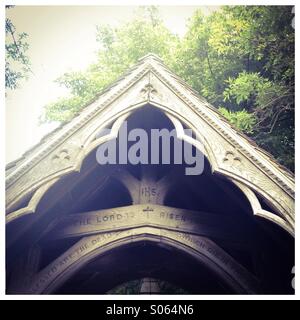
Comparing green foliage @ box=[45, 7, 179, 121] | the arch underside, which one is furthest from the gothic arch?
green foliage @ box=[45, 7, 179, 121]

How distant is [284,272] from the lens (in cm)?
452

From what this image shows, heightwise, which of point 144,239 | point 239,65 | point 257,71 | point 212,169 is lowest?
point 144,239

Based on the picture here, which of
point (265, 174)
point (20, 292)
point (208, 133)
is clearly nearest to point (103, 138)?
point (208, 133)

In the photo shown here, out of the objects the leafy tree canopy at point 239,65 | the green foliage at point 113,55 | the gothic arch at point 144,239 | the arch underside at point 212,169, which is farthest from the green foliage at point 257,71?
the arch underside at point 212,169

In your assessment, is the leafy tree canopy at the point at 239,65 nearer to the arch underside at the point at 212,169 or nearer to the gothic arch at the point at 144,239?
the gothic arch at the point at 144,239

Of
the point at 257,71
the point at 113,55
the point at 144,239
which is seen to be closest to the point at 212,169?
the point at 144,239

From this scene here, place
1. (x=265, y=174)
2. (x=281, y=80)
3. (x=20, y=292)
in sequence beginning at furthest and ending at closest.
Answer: (x=281, y=80) < (x=20, y=292) < (x=265, y=174)

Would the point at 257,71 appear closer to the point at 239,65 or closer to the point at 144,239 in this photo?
the point at 239,65

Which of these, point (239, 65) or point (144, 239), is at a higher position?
point (239, 65)

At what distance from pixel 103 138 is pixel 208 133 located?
0.89 metres

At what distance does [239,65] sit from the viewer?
35.0ft

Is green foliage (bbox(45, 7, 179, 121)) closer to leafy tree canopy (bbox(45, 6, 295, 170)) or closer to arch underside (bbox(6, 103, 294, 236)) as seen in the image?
leafy tree canopy (bbox(45, 6, 295, 170))
